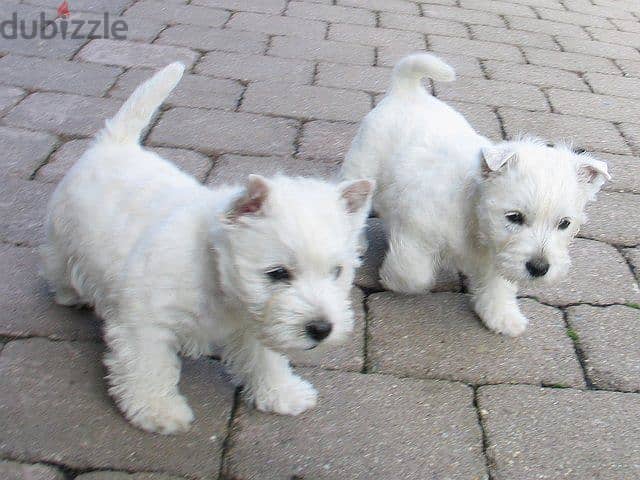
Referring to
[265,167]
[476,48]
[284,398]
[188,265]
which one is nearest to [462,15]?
[476,48]

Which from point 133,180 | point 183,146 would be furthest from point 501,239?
point 183,146

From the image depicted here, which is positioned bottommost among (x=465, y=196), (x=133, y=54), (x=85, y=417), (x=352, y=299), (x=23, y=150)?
(x=133, y=54)

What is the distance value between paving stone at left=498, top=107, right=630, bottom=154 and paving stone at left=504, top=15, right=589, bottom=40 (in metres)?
2.17

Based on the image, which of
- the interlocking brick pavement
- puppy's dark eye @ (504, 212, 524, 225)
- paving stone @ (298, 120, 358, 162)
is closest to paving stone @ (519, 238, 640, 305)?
the interlocking brick pavement

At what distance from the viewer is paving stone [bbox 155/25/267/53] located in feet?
18.3

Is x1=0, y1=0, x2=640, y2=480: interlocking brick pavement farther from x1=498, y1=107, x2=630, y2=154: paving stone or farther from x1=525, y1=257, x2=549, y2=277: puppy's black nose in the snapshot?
x1=525, y1=257, x2=549, y2=277: puppy's black nose

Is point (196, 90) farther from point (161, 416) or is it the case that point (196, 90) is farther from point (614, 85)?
point (614, 85)

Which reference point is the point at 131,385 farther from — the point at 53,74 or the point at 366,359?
the point at 53,74

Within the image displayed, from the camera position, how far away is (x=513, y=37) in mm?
6645

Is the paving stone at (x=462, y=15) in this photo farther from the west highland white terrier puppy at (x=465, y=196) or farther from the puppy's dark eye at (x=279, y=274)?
Result: the puppy's dark eye at (x=279, y=274)

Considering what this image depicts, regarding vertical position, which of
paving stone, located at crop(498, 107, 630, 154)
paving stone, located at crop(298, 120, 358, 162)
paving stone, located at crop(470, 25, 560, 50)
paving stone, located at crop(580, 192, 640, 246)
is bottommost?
paving stone, located at crop(470, 25, 560, 50)

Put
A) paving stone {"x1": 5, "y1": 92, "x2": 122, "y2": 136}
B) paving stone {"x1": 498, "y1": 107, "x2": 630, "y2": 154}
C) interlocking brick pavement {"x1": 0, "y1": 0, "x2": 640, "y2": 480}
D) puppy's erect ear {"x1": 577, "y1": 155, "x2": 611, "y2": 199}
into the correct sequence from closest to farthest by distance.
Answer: interlocking brick pavement {"x1": 0, "y1": 0, "x2": 640, "y2": 480} → puppy's erect ear {"x1": 577, "y1": 155, "x2": 611, "y2": 199} → paving stone {"x1": 5, "y1": 92, "x2": 122, "y2": 136} → paving stone {"x1": 498, "y1": 107, "x2": 630, "y2": 154}

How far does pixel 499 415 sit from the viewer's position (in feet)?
8.80

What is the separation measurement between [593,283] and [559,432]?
1.11 meters
